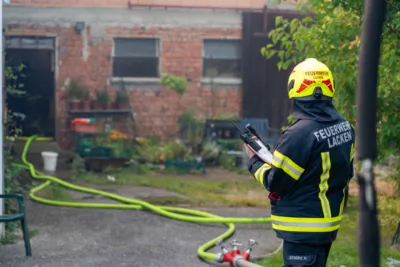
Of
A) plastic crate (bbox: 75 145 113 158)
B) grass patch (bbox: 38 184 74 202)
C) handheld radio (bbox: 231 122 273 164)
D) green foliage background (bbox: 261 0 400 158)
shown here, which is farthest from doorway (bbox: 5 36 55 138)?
handheld radio (bbox: 231 122 273 164)

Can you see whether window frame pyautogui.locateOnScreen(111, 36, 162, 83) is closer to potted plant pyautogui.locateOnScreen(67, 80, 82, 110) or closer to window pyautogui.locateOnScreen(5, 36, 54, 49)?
potted plant pyautogui.locateOnScreen(67, 80, 82, 110)

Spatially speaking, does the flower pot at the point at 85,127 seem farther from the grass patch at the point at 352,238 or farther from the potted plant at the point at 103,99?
the grass patch at the point at 352,238

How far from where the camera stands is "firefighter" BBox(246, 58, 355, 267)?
14.0ft

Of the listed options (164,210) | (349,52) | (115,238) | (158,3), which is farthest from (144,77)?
(349,52)

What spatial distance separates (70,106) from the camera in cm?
1575

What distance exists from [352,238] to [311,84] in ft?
14.8

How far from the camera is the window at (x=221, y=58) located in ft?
54.2

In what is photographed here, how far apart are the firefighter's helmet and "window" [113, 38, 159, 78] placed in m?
12.1

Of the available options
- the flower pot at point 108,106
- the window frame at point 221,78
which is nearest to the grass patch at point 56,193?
the flower pot at point 108,106

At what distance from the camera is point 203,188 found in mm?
12641

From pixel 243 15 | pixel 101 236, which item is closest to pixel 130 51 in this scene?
pixel 243 15

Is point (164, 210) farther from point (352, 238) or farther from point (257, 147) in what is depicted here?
point (257, 147)

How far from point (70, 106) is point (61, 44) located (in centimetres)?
141

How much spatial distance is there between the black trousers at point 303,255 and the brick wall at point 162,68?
470 inches
